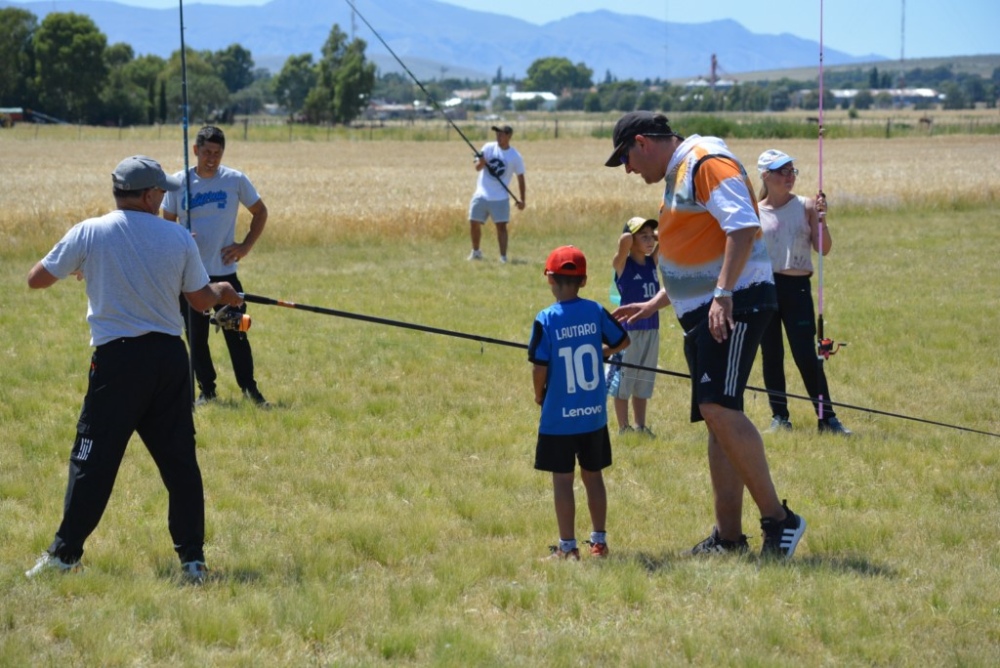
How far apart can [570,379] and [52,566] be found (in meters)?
2.70

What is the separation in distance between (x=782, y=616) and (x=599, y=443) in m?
1.39

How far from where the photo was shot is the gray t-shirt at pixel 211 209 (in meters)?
9.64

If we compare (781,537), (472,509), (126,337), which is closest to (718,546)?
(781,537)

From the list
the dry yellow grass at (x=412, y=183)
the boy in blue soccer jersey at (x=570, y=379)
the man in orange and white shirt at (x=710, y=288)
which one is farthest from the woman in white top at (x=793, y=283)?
the dry yellow grass at (x=412, y=183)

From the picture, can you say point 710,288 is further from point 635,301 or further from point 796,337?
point 796,337

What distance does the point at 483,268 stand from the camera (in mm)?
18453

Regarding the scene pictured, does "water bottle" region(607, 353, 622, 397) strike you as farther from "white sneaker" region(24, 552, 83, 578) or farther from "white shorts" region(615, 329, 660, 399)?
"white sneaker" region(24, 552, 83, 578)

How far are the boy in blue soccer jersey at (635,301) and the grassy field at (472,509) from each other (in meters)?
0.33

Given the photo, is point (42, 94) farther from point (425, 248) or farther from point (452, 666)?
point (452, 666)

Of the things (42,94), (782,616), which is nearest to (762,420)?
(782,616)

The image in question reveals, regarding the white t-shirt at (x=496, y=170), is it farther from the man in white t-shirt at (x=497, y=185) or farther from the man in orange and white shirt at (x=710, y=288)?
the man in orange and white shirt at (x=710, y=288)

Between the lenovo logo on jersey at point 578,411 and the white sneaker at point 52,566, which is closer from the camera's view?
the white sneaker at point 52,566

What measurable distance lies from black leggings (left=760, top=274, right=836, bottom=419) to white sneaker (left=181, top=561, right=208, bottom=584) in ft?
16.4

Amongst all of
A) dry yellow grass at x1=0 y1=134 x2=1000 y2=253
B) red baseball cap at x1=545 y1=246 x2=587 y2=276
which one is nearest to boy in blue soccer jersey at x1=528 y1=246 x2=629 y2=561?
red baseball cap at x1=545 y1=246 x2=587 y2=276
